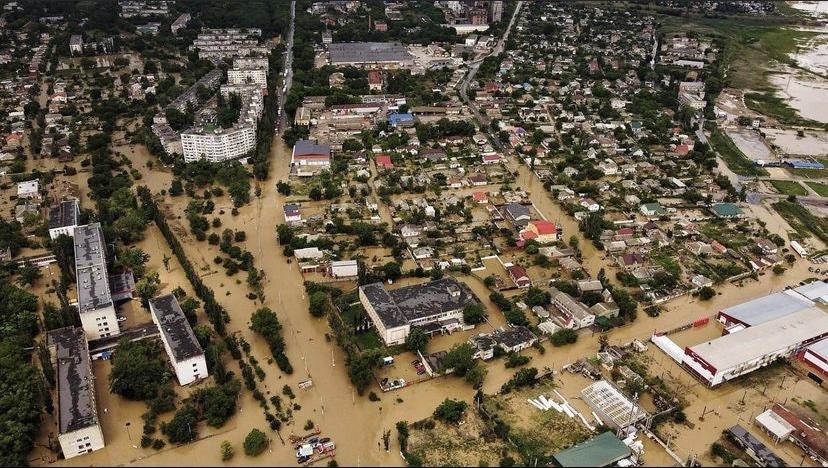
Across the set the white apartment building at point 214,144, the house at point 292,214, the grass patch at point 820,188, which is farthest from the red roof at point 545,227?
the white apartment building at point 214,144

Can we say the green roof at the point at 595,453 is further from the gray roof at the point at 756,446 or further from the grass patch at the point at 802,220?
the grass patch at the point at 802,220

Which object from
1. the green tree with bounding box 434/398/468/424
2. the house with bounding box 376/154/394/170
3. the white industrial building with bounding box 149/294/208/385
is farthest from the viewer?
the house with bounding box 376/154/394/170

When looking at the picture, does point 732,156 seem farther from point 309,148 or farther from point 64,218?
point 64,218

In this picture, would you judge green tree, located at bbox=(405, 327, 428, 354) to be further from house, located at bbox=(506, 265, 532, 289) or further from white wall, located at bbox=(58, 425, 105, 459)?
white wall, located at bbox=(58, 425, 105, 459)

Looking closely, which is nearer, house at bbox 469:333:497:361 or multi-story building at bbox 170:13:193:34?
house at bbox 469:333:497:361

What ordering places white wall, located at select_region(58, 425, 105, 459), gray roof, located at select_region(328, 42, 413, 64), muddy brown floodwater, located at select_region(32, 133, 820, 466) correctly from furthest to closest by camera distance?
gray roof, located at select_region(328, 42, 413, 64) → muddy brown floodwater, located at select_region(32, 133, 820, 466) → white wall, located at select_region(58, 425, 105, 459)

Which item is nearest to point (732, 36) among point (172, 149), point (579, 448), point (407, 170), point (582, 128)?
point (582, 128)

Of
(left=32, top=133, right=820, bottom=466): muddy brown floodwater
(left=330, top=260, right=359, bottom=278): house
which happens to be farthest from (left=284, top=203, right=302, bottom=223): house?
Answer: (left=330, top=260, right=359, bottom=278): house

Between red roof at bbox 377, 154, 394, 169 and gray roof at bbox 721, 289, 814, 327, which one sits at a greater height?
gray roof at bbox 721, 289, 814, 327
